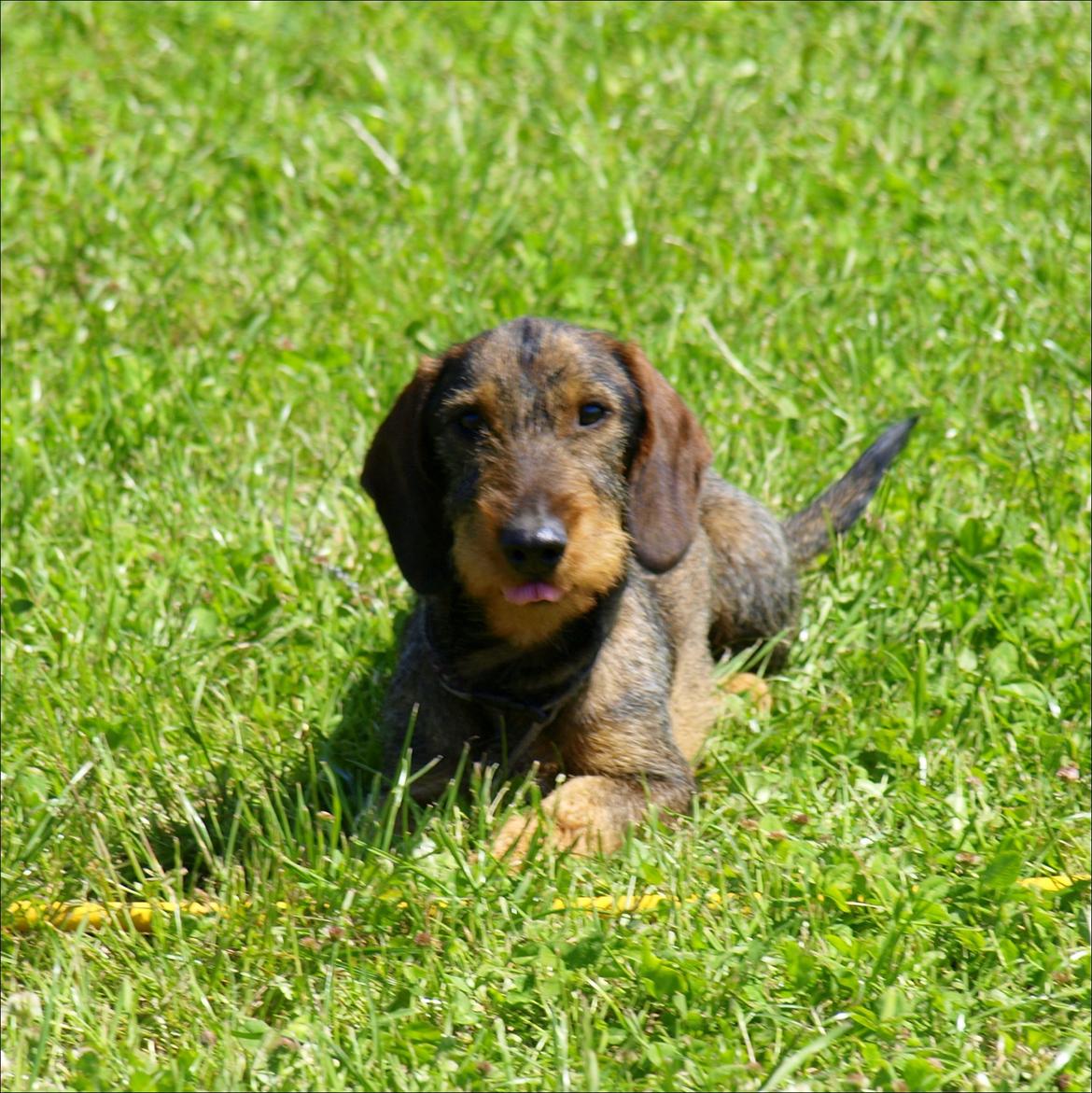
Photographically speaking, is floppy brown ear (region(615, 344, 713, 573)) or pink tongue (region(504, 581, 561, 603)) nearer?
pink tongue (region(504, 581, 561, 603))

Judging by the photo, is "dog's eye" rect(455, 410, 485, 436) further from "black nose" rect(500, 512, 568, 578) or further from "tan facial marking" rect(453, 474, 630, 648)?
"black nose" rect(500, 512, 568, 578)

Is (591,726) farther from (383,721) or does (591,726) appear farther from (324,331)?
(324,331)

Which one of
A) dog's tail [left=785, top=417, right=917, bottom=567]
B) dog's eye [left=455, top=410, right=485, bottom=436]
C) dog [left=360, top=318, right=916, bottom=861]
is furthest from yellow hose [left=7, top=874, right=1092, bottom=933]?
dog's tail [left=785, top=417, right=917, bottom=567]

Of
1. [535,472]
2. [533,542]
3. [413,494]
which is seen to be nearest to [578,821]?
[533,542]

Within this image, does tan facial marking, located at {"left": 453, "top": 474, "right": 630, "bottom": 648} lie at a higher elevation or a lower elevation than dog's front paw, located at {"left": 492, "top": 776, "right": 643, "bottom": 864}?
higher

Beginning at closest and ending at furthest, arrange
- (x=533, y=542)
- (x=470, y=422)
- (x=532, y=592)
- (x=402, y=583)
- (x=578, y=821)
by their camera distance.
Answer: (x=533, y=542)
(x=532, y=592)
(x=578, y=821)
(x=470, y=422)
(x=402, y=583)

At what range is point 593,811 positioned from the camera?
454 cm

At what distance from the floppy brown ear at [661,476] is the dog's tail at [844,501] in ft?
3.56

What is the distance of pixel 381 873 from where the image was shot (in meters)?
Result: 4.04

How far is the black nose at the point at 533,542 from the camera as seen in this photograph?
4.23 metres

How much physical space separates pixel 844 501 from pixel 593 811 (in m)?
1.87

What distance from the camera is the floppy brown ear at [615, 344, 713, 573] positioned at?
15.9 ft

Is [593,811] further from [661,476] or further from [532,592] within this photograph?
[661,476]

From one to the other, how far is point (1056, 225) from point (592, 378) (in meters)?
3.80
